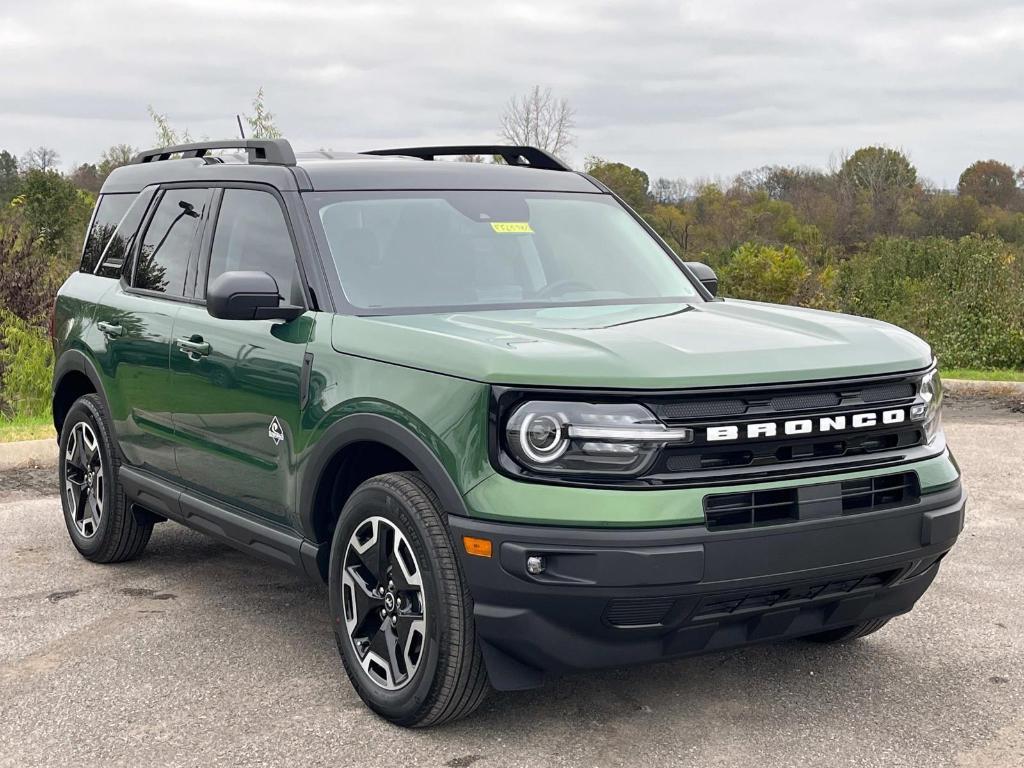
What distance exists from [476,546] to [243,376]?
1544mm

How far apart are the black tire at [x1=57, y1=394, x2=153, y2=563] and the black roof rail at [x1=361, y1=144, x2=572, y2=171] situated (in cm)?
186

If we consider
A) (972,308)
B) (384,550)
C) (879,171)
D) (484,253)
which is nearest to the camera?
(384,550)

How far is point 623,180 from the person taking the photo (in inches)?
2005

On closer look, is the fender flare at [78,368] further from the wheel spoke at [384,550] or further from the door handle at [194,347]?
the wheel spoke at [384,550]

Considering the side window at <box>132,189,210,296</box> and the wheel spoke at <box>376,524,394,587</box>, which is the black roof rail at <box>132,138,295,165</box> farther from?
the wheel spoke at <box>376,524,394,587</box>

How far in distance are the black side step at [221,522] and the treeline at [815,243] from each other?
302 centimetres

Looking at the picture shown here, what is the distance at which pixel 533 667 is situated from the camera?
12.5 feet

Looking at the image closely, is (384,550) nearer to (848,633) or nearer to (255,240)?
(255,240)

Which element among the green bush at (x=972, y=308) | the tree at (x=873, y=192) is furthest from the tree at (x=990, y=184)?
the green bush at (x=972, y=308)

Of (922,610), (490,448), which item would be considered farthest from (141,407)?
(922,610)

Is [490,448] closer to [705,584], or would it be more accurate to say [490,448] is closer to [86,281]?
[705,584]

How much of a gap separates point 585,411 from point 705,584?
0.59 metres

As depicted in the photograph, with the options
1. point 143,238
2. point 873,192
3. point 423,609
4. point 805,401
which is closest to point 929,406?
point 805,401

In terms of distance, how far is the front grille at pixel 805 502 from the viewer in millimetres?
3588
